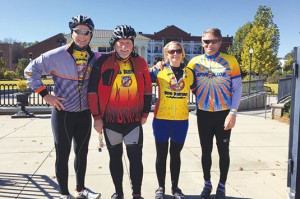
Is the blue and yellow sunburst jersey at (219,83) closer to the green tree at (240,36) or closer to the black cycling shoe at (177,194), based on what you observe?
the black cycling shoe at (177,194)

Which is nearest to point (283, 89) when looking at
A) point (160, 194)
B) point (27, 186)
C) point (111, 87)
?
point (160, 194)

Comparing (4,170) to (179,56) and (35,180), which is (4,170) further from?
(179,56)

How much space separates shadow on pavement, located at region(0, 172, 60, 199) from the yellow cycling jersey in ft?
6.41

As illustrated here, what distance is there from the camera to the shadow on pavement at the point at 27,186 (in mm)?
3945

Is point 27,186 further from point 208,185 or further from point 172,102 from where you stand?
point 208,185

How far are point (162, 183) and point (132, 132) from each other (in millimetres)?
908

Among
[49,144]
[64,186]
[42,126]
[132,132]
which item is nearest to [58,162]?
[64,186]

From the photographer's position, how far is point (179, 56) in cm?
365

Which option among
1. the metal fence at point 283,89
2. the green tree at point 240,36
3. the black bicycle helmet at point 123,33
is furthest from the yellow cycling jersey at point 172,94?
the green tree at point 240,36

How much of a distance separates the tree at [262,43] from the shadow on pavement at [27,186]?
36.1m

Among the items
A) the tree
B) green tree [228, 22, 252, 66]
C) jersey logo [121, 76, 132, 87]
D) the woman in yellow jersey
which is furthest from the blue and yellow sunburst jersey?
green tree [228, 22, 252, 66]

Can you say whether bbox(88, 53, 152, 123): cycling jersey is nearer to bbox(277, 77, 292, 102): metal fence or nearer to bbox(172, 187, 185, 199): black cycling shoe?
bbox(172, 187, 185, 199): black cycling shoe

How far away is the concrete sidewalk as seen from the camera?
416cm

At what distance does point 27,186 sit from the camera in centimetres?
424
